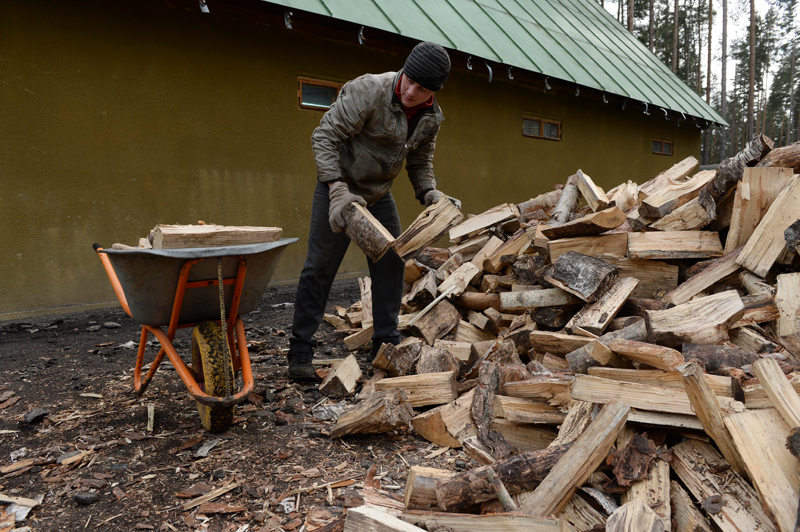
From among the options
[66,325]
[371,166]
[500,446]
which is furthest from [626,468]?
[66,325]

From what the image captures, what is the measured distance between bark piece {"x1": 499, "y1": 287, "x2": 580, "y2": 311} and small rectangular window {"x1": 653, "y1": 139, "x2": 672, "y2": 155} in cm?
911

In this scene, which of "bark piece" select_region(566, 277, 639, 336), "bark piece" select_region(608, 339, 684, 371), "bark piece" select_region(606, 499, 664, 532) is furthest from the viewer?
"bark piece" select_region(566, 277, 639, 336)

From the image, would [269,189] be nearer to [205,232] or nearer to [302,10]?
[302,10]

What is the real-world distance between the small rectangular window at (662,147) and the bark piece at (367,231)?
10.0 meters

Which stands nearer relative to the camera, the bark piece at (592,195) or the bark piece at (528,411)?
the bark piece at (528,411)

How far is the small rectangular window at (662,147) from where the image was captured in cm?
1067

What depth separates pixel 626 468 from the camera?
5.82 ft

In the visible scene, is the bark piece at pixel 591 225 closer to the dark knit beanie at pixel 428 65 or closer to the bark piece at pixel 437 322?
the bark piece at pixel 437 322

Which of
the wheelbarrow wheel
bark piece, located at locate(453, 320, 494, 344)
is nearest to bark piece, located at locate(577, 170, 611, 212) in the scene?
bark piece, located at locate(453, 320, 494, 344)

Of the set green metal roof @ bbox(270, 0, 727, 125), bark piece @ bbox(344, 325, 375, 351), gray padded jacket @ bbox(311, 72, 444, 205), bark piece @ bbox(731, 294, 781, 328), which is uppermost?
green metal roof @ bbox(270, 0, 727, 125)

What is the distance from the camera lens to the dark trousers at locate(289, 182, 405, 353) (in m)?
3.09

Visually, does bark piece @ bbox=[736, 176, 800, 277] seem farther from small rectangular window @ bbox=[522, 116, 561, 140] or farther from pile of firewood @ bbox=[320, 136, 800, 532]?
small rectangular window @ bbox=[522, 116, 561, 140]

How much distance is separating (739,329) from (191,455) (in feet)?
8.97

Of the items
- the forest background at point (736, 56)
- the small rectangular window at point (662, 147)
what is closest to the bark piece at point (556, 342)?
the small rectangular window at point (662, 147)
